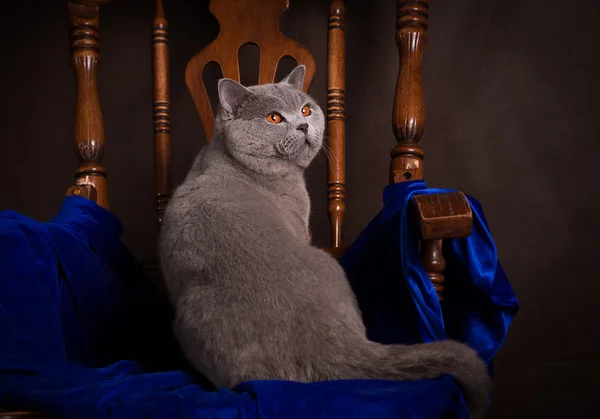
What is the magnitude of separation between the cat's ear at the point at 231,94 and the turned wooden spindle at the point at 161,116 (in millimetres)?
335

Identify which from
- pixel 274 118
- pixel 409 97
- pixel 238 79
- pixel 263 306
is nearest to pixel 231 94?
pixel 274 118

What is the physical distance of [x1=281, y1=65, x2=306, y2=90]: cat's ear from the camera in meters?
1.35

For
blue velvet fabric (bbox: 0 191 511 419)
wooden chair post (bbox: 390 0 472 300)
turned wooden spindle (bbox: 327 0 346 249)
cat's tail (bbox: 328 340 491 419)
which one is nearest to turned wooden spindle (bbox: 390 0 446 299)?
wooden chair post (bbox: 390 0 472 300)

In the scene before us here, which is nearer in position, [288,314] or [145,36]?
[288,314]

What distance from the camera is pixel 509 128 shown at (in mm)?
1643

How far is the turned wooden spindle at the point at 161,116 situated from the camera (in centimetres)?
149

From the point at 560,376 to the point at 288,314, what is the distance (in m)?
1.03

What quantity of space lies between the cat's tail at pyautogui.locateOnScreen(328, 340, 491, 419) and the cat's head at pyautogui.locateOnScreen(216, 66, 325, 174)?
51cm

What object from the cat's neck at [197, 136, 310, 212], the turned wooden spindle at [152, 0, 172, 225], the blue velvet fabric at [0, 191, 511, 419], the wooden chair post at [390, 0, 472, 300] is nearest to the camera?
the blue velvet fabric at [0, 191, 511, 419]

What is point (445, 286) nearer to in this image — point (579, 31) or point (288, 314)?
point (288, 314)

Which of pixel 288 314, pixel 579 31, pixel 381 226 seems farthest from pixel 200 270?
pixel 579 31

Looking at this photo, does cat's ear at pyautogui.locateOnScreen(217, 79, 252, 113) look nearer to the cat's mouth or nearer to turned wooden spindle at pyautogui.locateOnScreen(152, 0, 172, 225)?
the cat's mouth

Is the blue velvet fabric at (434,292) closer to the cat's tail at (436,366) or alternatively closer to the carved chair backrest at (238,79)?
the cat's tail at (436,366)

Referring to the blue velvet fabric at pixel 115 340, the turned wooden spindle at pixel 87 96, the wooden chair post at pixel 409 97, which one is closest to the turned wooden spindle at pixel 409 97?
the wooden chair post at pixel 409 97
